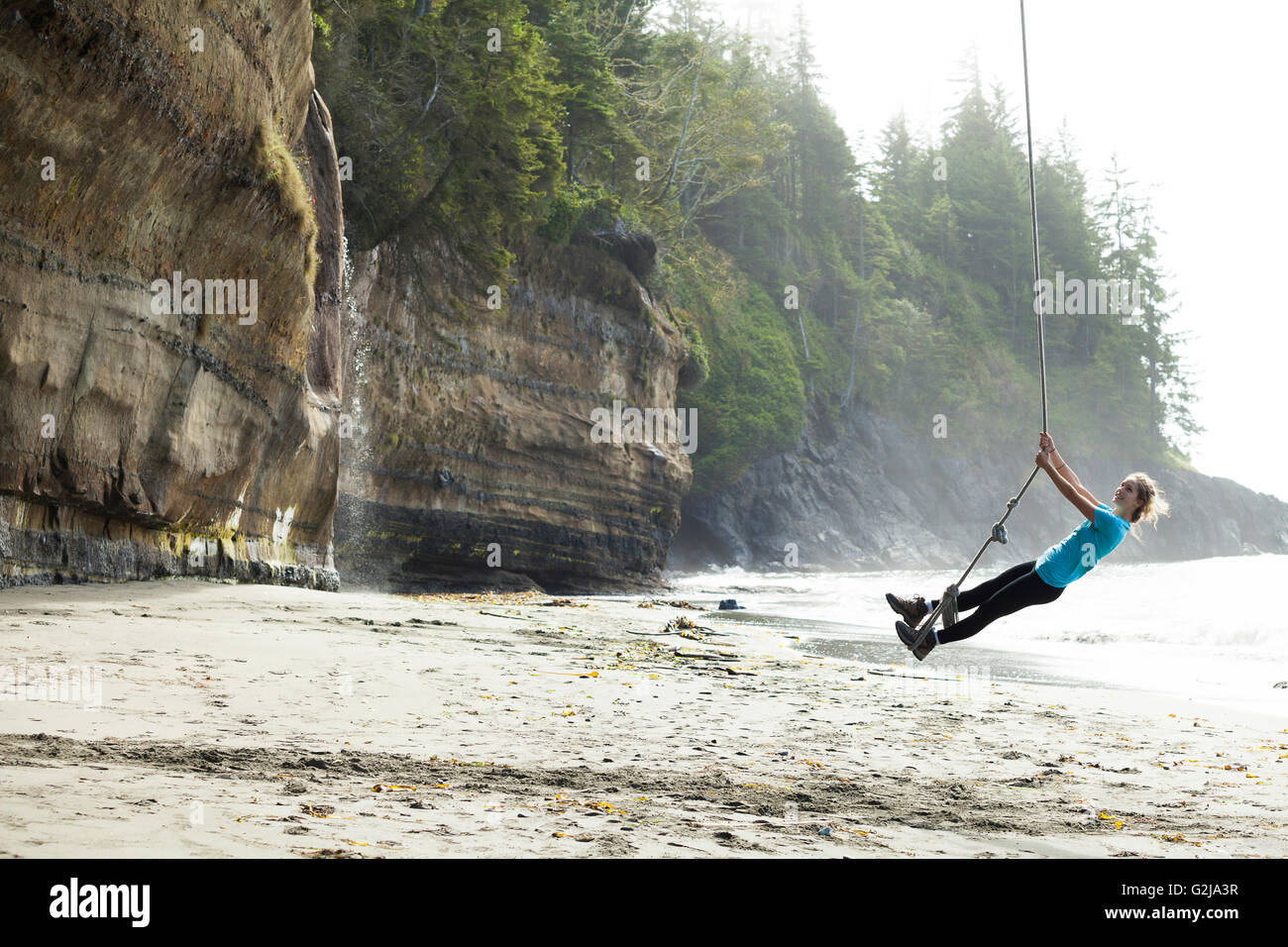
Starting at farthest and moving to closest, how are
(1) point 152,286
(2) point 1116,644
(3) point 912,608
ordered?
(2) point 1116,644 < (1) point 152,286 < (3) point 912,608

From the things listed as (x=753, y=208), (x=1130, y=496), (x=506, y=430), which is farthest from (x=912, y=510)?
(x=1130, y=496)

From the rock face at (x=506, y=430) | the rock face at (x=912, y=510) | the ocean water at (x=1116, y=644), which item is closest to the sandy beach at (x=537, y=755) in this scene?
the ocean water at (x=1116, y=644)

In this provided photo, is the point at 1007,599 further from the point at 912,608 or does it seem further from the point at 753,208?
the point at 753,208

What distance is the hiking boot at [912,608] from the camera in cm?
884

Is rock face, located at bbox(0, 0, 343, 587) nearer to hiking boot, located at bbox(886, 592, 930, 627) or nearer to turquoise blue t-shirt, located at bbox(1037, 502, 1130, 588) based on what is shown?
hiking boot, located at bbox(886, 592, 930, 627)

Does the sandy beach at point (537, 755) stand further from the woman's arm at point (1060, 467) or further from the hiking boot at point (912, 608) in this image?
the woman's arm at point (1060, 467)

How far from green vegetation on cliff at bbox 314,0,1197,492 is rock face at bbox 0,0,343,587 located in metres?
6.71

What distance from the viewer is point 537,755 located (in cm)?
544

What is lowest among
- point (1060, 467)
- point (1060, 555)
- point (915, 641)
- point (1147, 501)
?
point (915, 641)

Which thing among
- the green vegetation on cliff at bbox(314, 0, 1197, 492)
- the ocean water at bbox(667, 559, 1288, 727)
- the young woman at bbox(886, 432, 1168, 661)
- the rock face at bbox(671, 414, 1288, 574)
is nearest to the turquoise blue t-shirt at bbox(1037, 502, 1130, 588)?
the young woman at bbox(886, 432, 1168, 661)

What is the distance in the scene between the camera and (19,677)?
5.79 meters

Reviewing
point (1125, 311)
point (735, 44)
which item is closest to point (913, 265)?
point (1125, 311)

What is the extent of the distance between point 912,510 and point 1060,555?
5730cm

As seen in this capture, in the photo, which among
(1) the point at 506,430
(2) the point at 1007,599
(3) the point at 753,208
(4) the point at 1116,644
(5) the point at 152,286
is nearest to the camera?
(2) the point at 1007,599
